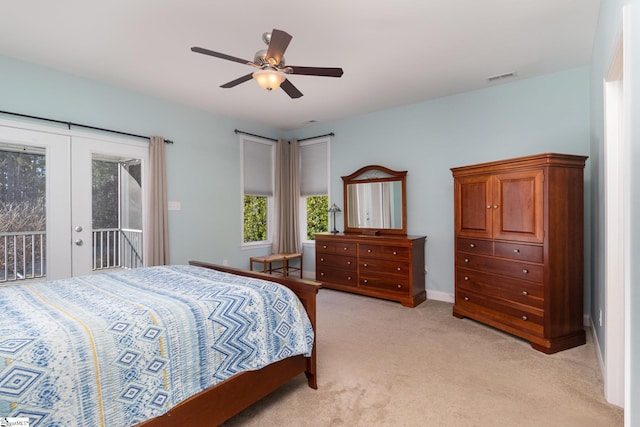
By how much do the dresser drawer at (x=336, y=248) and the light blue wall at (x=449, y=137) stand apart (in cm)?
58

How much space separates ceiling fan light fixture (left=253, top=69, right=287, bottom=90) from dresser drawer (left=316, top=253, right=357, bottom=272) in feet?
9.49

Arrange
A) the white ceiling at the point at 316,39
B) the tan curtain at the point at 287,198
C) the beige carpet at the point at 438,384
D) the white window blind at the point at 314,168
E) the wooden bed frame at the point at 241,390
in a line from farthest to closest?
the tan curtain at the point at 287,198 < the white window blind at the point at 314,168 < the white ceiling at the point at 316,39 < the beige carpet at the point at 438,384 < the wooden bed frame at the point at 241,390

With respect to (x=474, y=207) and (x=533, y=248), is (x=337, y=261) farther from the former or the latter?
(x=533, y=248)

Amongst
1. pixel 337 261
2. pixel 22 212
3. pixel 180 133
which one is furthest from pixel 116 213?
pixel 337 261

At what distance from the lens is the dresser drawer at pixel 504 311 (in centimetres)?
283

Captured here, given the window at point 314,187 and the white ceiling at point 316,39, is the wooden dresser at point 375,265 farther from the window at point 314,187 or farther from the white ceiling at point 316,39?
the white ceiling at point 316,39

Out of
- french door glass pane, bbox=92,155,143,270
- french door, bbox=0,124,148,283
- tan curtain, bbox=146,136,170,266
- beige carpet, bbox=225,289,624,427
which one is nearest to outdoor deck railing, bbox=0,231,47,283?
french door, bbox=0,124,148,283

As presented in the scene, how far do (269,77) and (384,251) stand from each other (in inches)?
110

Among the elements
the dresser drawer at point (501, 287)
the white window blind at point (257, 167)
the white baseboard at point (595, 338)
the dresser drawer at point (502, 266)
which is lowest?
the white baseboard at point (595, 338)

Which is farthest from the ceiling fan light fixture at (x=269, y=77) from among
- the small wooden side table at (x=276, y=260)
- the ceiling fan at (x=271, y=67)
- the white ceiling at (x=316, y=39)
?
the small wooden side table at (x=276, y=260)

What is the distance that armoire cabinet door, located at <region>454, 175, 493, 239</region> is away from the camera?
3.23 m

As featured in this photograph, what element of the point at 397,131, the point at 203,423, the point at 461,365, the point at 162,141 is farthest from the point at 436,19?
the point at 162,141

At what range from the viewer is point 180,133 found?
4.48 meters

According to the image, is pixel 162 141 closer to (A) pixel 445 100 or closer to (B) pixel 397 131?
(B) pixel 397 131
